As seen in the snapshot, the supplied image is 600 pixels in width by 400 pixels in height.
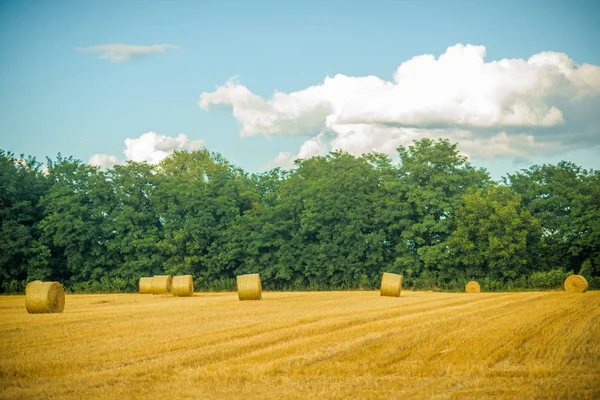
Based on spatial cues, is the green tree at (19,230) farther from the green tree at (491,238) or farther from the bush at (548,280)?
the bush at (548,280)

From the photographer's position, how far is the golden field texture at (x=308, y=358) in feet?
34.3

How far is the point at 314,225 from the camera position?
53.1 meters

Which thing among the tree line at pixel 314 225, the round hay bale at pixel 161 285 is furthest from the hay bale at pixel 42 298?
the tree line at pixel 314 225

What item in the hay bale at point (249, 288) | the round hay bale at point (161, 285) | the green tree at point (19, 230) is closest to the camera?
the hay bale at point (249, 288)

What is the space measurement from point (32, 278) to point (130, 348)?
142 feet

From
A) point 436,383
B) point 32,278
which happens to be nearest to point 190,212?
point 32,278

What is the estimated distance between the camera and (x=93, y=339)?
53.9 feet

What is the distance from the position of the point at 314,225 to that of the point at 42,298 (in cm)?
2963

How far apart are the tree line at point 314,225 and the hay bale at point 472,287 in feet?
6.35

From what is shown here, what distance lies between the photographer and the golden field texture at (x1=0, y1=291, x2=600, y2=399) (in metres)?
10.5

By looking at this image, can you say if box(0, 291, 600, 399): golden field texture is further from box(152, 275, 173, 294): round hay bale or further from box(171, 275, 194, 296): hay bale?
box(152, 275, 173, 294): round hay bale

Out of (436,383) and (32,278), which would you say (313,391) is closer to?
(436,383)

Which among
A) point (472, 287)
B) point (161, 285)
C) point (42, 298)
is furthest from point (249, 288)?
point (472, 287)

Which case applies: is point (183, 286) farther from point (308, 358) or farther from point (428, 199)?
Answer: point (308, 358)
